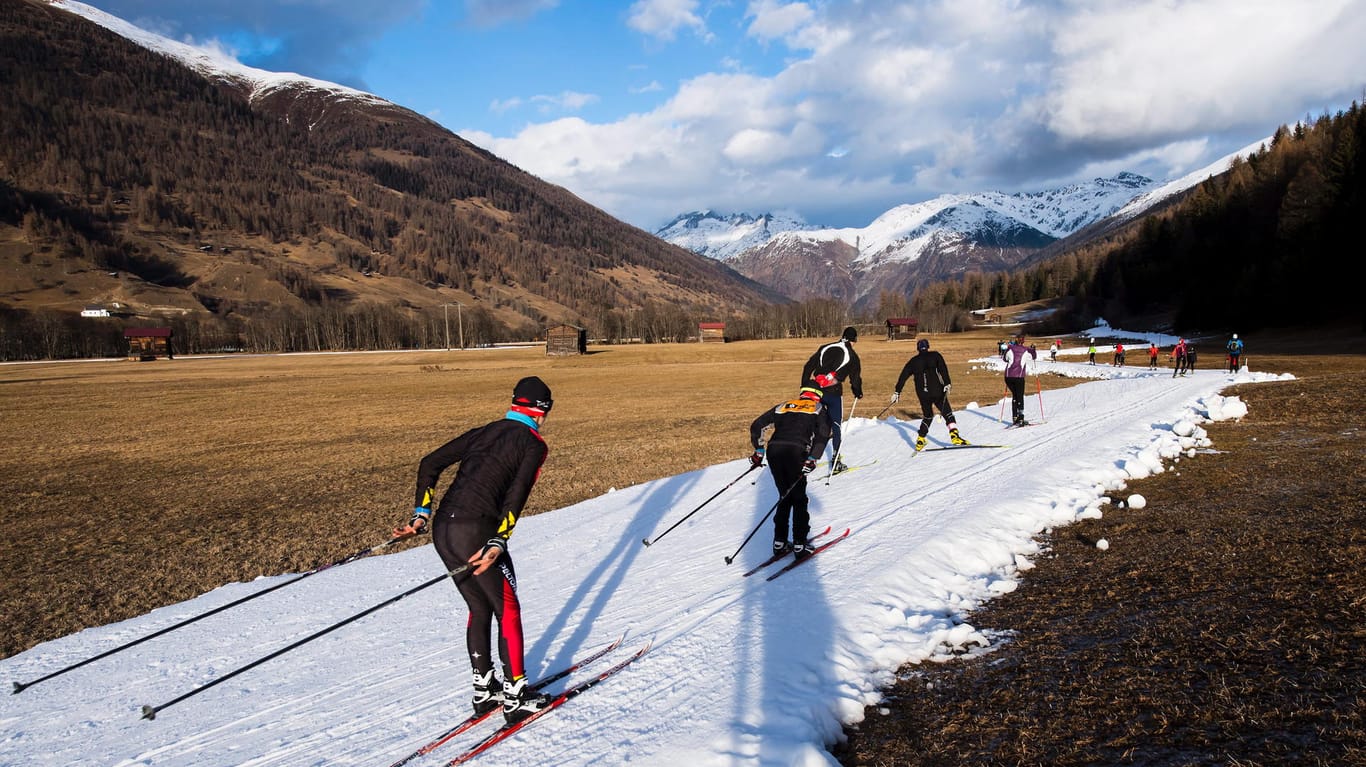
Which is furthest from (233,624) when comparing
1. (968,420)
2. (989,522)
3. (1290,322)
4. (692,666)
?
(1290,322)

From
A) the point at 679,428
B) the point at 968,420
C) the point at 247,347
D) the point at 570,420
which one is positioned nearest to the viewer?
the point at 968,420

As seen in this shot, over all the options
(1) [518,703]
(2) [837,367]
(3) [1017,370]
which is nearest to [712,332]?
(3) [1017,370]

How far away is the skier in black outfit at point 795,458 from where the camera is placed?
27.9ft

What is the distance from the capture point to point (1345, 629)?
496 centimetres

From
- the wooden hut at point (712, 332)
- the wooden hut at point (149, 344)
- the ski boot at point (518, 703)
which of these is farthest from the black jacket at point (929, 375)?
the wooden hut at point (149, 344)

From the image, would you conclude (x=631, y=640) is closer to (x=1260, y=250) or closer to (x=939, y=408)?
(x=939, y=408)

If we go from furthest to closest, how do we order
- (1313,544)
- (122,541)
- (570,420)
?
(570,420), (122,541), (1313,544)

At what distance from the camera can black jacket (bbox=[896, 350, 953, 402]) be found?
1466 centimetres

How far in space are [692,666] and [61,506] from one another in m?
19.6

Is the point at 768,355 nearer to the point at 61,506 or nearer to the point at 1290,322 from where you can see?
the point at 1290,322

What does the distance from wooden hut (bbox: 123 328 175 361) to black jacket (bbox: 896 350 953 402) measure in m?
144

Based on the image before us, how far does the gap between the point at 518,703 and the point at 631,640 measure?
5.23 feet

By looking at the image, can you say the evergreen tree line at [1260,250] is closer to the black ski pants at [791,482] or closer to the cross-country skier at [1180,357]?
the cross-country skier at [1180,357]

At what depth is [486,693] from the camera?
5.59m
